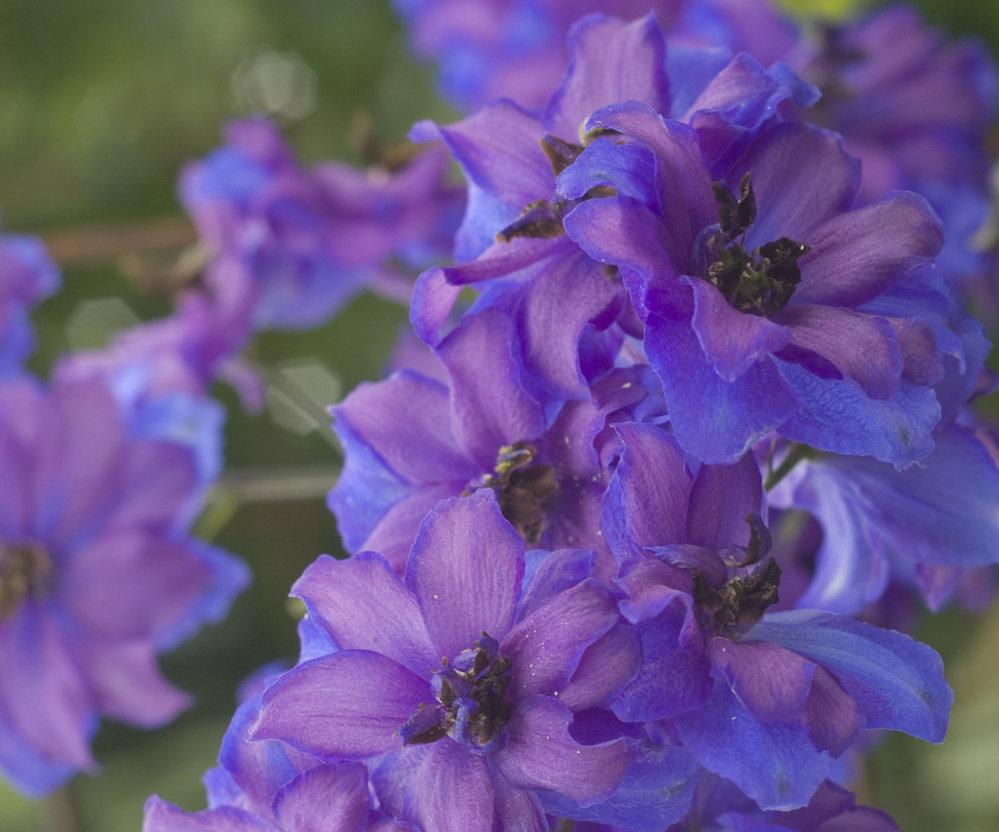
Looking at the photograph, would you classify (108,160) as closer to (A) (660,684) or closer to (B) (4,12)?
(B) (4,12)

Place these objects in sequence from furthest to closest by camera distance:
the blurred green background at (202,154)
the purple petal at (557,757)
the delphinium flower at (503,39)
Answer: the blurred green background at (202,154) → the delphinium flower at (503,39) → the purple petal at (557,757)

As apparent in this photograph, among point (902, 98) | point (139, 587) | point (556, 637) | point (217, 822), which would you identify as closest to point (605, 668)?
point (556, 637)

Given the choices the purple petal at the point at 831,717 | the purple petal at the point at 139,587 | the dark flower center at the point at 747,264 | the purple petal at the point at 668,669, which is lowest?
the purple petal at the point at 139,587

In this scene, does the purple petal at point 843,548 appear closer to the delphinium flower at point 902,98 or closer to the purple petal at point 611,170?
the purple petal at point 611,170

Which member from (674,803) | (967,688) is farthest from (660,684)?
(967,688)

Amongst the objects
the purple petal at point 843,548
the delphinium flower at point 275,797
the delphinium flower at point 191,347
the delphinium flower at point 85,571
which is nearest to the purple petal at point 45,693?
the delphinium flower at point 85,571

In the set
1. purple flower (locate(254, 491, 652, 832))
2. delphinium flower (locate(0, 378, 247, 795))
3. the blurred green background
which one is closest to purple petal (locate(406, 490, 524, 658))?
purple flower (locate(254, 491, 652, 832))

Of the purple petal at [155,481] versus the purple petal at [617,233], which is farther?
the purple petal at [155,481]
